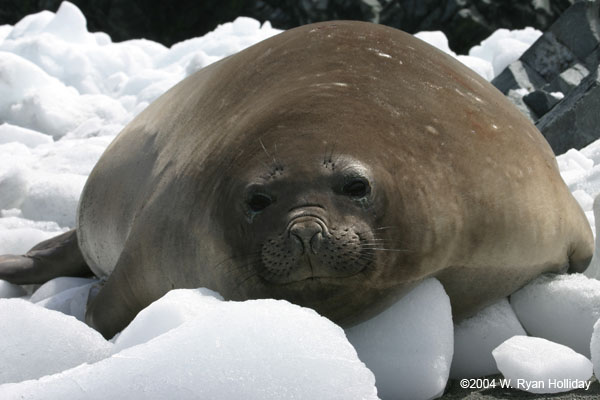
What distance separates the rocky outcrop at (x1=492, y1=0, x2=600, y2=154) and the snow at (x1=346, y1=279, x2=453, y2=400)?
12.1 feet

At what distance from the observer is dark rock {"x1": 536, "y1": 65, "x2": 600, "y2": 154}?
5816 millimetres

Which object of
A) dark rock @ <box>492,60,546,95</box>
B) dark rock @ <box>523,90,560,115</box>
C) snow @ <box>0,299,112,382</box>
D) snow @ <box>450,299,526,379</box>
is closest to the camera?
snow @ <box>0,299,112,382</box>

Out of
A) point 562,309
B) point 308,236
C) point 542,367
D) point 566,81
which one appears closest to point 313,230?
point 308,236

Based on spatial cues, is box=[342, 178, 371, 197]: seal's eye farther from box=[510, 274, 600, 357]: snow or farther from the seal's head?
box=[510, 274, 600, 357]: snow

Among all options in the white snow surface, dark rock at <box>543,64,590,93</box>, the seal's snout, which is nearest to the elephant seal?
the seal's snout

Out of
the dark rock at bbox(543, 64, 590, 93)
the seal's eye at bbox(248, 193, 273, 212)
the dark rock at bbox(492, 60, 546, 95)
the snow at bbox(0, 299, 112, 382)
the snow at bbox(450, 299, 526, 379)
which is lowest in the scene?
the dark rock at bbox(492, 60, 546, 95)

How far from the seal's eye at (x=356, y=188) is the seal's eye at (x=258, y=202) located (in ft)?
0.67

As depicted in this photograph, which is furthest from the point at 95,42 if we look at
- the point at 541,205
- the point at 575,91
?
the point at 541,205

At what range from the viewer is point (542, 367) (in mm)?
2131

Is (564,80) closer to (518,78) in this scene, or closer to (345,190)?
(518,78)

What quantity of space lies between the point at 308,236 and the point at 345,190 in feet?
0.71

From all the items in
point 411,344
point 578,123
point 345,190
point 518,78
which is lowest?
point 518,78

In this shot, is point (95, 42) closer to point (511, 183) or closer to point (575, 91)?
point (575, 91)

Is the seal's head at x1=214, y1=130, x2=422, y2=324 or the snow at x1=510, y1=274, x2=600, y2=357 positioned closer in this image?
the seal's head at x1=214, y1=130, x2=422, y2=324
